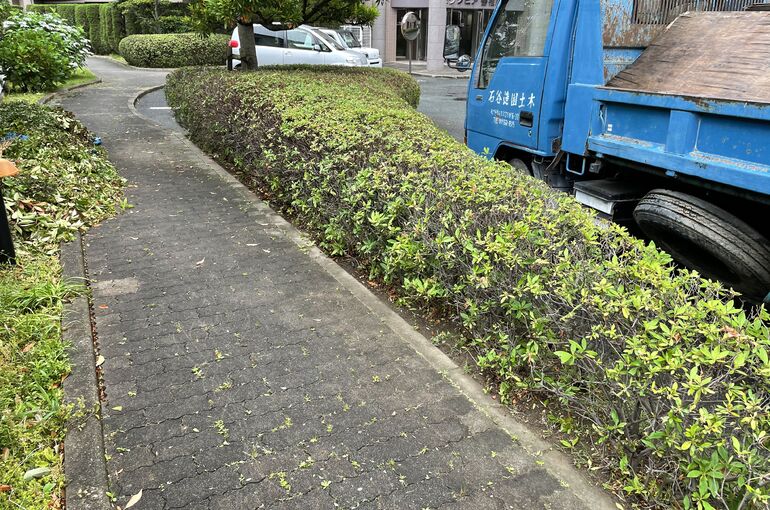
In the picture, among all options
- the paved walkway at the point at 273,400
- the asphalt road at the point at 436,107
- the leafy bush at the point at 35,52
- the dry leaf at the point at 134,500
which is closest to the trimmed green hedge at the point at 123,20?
the leafy bush at the point at 35,52

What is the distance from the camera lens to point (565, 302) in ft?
9.17

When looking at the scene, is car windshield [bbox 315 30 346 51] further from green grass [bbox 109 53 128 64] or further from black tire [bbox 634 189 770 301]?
black tire [bbox 634 189 770 301]

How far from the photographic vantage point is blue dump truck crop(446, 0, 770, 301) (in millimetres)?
3693

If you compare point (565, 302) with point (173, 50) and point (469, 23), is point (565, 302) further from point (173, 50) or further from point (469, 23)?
point (469, 23)

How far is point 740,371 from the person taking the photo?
2.16 m

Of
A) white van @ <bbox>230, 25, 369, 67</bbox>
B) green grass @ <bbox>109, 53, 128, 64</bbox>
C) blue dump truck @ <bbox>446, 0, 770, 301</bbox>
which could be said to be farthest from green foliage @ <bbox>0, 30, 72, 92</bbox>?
blue dump truck @ <bbox>446, 0, 770, 301</bbox>

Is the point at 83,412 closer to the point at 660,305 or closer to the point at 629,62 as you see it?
the point at 660,305

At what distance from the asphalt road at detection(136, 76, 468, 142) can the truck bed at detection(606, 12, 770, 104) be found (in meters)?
6.06

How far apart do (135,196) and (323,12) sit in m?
6.55

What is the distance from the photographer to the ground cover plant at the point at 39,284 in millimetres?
2672

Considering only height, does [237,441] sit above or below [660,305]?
below

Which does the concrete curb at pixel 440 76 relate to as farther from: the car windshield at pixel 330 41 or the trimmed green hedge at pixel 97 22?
the trimmed green hedge at pixel 97 22

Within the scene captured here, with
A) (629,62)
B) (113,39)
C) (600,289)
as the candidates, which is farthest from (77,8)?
(600,289)

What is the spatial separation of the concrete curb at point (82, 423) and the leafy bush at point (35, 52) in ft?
41.7
